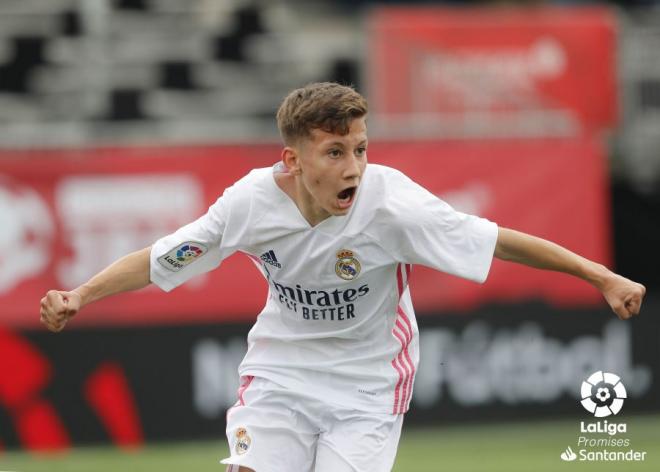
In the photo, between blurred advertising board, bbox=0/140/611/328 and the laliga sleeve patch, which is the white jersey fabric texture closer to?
the laliga sleeve patch

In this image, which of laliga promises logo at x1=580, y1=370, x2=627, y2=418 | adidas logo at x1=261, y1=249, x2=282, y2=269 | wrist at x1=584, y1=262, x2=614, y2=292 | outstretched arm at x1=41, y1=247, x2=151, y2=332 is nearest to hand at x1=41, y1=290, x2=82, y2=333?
outstretched arm at x1=41, y1=247, x2=151, y2=332

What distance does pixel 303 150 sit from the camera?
616 cm

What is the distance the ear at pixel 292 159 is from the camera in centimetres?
621

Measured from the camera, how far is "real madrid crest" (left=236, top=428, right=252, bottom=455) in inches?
247

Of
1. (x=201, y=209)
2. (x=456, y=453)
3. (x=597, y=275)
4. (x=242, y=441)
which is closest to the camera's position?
(x=597, y=275)

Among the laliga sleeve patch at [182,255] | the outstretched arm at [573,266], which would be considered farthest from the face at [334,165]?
the outstretched arm at [573,266]

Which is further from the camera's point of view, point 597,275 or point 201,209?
point 201,209

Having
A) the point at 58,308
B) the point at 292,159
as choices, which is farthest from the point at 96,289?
the point at 292,159

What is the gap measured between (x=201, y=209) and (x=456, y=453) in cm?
316

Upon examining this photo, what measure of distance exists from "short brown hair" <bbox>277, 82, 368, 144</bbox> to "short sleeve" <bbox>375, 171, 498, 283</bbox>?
1.30ft

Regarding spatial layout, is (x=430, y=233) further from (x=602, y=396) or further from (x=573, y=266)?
(x=602, y=396)

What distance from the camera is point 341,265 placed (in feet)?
20.5

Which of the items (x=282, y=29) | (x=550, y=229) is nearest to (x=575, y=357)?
(x=550, y=229)

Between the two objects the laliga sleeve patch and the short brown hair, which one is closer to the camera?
the short brown hair
